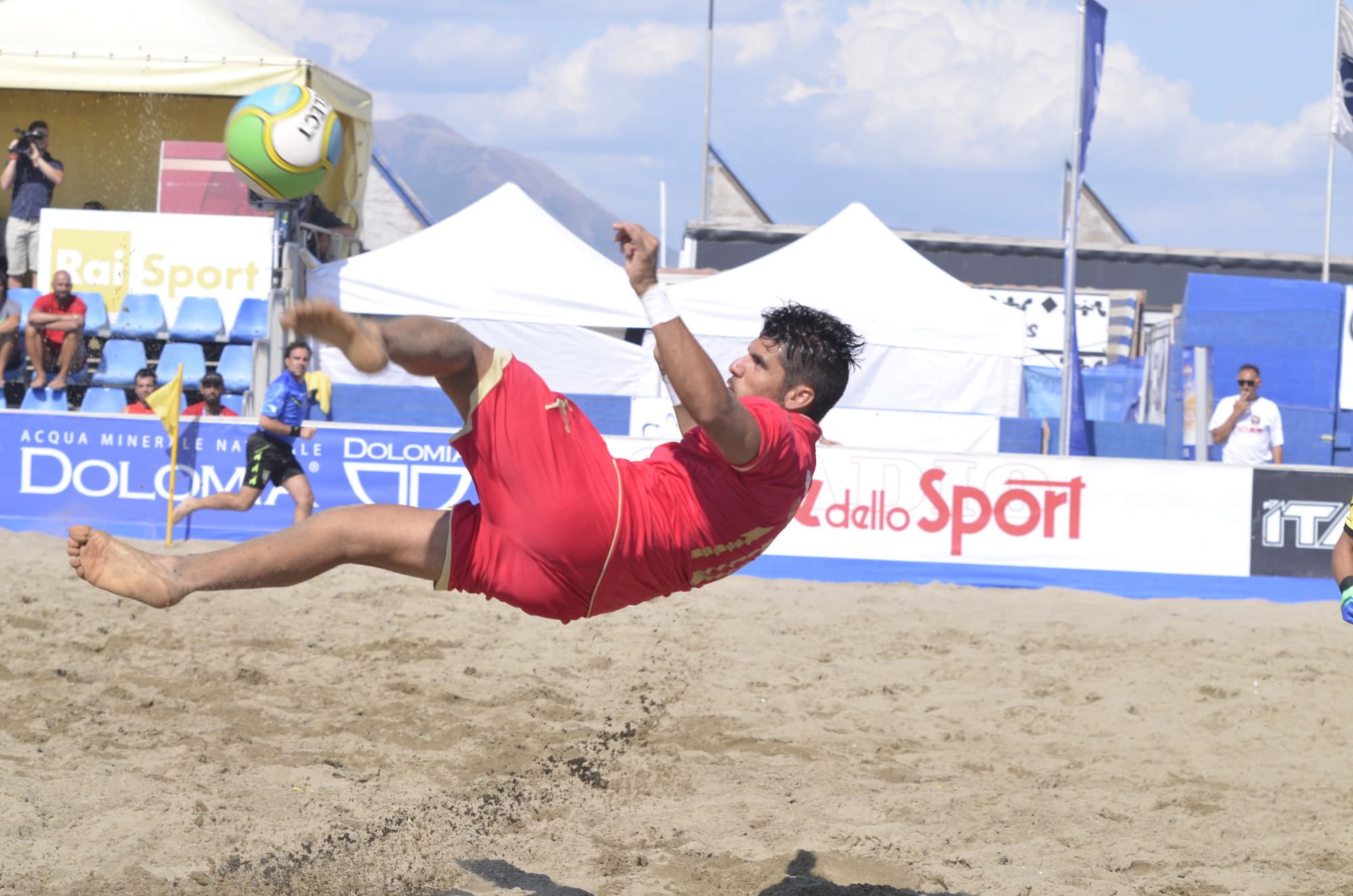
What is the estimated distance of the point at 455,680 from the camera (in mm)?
6625

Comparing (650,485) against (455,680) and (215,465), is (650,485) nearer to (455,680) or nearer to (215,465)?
(455,680)

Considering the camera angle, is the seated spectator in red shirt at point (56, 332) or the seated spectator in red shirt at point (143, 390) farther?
the seated spectator in red shirt at point (56, 332)

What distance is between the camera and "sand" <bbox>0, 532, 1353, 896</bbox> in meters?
4.50

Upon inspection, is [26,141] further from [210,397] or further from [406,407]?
[406,407]

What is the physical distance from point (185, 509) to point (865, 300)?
7312mm

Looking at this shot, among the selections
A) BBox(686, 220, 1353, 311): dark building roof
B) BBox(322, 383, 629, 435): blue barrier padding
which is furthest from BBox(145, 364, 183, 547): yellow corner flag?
BBox(686, 220, 1353, 311): dark building roof

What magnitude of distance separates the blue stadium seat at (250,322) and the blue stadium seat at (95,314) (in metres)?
1.14

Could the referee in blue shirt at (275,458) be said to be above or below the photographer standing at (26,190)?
below

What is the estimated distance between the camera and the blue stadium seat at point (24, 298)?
12.5m

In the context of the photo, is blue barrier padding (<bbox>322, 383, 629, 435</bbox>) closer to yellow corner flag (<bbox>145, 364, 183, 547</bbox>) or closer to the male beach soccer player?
yellow corner flag (<bbox>145, 364, 183, 547</bbox>)

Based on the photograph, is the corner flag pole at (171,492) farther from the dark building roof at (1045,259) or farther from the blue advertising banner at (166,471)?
the dark building roof at (1045,259)

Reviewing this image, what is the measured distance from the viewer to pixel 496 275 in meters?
13.5

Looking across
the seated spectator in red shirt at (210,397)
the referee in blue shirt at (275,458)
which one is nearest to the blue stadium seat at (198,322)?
the seated spectator in red shirt at (210,397)

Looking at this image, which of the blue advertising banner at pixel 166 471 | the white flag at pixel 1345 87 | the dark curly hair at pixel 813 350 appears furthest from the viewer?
the white flag at pixel 1345 87
